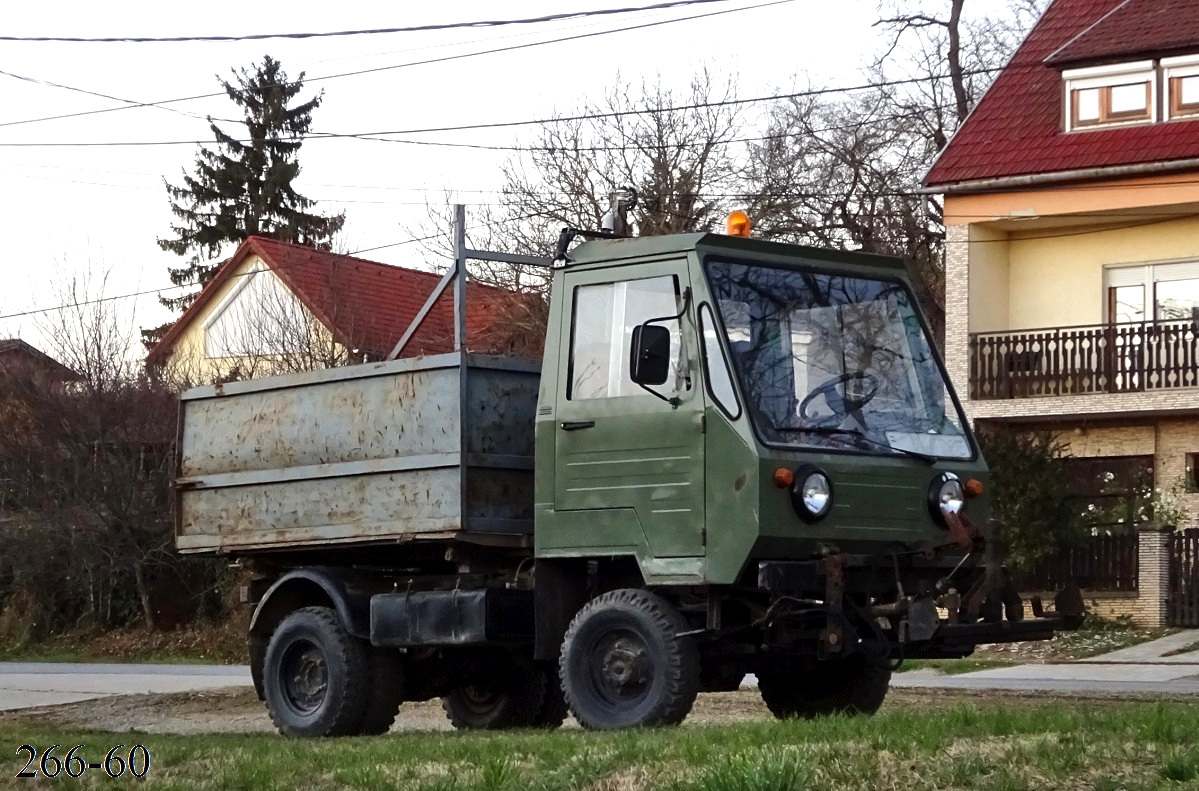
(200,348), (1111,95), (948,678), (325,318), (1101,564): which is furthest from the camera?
(200,348)

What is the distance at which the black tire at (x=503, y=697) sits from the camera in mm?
12484

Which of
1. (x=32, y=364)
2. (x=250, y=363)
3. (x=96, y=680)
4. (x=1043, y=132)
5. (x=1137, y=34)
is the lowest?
(x=96, y=680)

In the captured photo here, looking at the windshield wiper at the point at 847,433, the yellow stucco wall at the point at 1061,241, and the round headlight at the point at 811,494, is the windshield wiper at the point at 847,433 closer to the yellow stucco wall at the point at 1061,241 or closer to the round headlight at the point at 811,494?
the round headlight at the point at 811,494

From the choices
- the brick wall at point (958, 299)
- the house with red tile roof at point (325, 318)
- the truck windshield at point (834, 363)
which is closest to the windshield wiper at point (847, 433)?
the truck windshield at point (834, 363)

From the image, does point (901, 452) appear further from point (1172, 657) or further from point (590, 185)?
point (590, 185)

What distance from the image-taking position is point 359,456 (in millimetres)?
11672

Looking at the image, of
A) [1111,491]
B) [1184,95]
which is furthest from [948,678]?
[1184,95]

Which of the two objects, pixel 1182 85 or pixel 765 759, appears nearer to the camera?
pixel 765 759

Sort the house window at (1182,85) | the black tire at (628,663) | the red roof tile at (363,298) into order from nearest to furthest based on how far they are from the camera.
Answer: the black tire at (628,663) < the house window at (1182,85) < the red roof tile at (363,298)

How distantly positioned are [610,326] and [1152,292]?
21117 millimetres

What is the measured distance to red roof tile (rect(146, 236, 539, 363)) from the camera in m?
33.4

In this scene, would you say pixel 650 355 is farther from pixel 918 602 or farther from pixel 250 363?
pixel 250 363

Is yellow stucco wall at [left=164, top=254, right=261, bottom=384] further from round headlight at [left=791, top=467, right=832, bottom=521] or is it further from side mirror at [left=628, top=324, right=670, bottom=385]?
round headlight at [left=791, top=467, right=832, bottom=521]

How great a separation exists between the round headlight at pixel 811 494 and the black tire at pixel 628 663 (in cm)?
92
